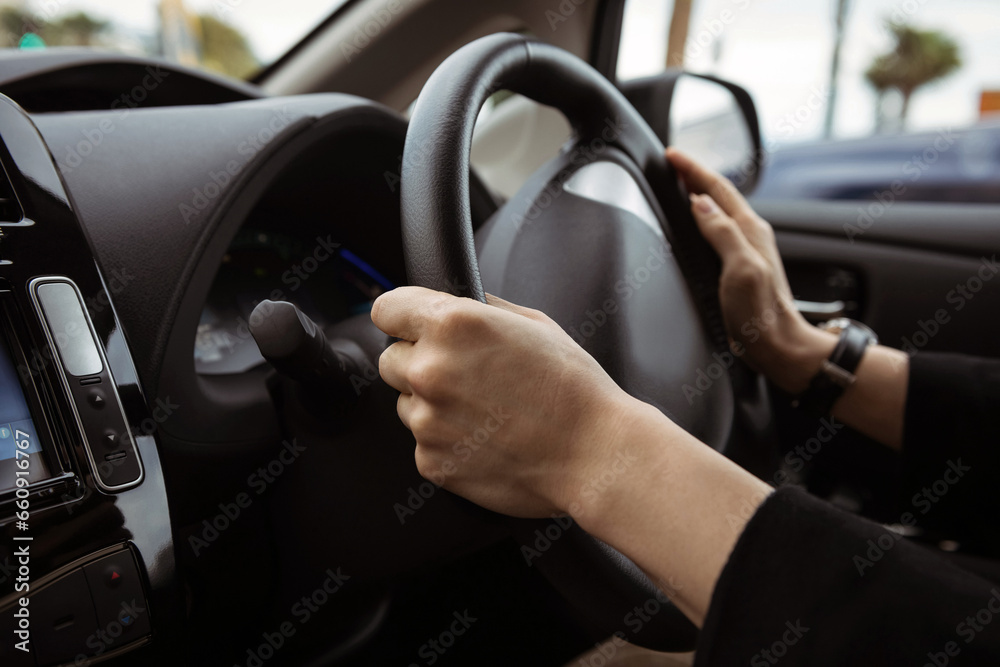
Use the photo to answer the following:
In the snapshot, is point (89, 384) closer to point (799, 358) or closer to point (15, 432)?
→ point (15, 432)

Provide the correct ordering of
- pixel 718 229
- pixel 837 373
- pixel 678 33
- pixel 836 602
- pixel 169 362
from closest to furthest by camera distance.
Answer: pixel 836 602, pixel 169 362, pixel 718 229, pixel 837 373, pixel 678 33

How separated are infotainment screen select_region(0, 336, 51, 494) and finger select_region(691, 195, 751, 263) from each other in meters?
0.72

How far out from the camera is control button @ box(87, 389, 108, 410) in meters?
0.56

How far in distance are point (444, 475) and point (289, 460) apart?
0.99 feet

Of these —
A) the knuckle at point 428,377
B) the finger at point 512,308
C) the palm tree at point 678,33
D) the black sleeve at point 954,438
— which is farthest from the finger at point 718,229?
the palm tree at point 678,33

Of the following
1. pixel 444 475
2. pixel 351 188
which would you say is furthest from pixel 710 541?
pixel 351 188

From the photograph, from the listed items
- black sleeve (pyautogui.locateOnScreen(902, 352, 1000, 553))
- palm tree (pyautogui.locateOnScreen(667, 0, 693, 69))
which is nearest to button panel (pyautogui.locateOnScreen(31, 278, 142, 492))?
black sleeve (pyautogui.locateOnScreen(902, 352, 1000, 553))

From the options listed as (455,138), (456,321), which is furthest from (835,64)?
(456,321)

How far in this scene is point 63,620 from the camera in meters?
0.52

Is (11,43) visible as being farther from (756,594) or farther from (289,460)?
(756,594)

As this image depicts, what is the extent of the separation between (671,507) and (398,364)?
0.20m

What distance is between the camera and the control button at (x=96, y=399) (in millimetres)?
557

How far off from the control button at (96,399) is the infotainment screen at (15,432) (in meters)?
0.04

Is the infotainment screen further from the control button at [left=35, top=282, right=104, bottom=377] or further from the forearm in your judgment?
the forearm
